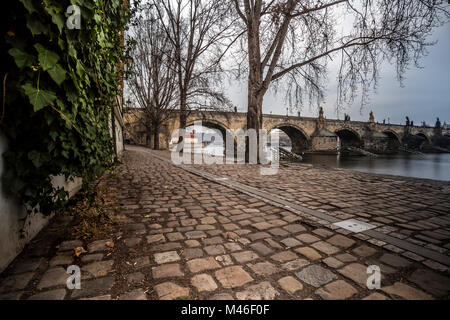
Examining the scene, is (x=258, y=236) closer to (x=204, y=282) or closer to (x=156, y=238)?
(x=204, y=282)

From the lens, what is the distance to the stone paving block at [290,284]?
1444mm

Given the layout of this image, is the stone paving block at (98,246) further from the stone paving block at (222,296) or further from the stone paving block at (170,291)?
the stone paving block at (222,296)

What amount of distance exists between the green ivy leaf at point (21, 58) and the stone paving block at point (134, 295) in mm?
1551

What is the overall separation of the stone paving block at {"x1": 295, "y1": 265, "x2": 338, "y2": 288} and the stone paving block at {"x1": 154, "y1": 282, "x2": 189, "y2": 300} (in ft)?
2.85

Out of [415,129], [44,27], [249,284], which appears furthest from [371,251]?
[415,129]

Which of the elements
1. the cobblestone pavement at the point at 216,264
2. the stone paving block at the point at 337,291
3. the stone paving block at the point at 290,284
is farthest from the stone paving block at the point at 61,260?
the stone paving block at the point at 337,291

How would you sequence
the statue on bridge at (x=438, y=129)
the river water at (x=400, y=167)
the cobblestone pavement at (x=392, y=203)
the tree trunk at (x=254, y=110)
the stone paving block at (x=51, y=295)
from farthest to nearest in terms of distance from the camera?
the statue on bridge at (x=438, y=129)
the river water at (x=400, y=167)
the tree trunk at (x=254, y=110)
the cobblestone pavement at (x=392, y=203)
the stone paving block at (x=51, y=295)

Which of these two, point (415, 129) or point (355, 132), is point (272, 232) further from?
point (415, 129)

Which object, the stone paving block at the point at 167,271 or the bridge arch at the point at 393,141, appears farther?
the bridge arch at the point at 393,141

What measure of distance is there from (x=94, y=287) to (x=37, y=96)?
4.29 ft

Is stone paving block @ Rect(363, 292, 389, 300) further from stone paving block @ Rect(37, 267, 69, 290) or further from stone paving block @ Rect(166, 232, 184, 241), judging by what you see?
stone paving block @ Rect(37, 267, 69, 290)

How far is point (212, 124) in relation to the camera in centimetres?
3147

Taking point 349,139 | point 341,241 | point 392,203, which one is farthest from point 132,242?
point 349,139

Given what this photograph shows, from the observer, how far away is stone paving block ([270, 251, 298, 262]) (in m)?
1.83
